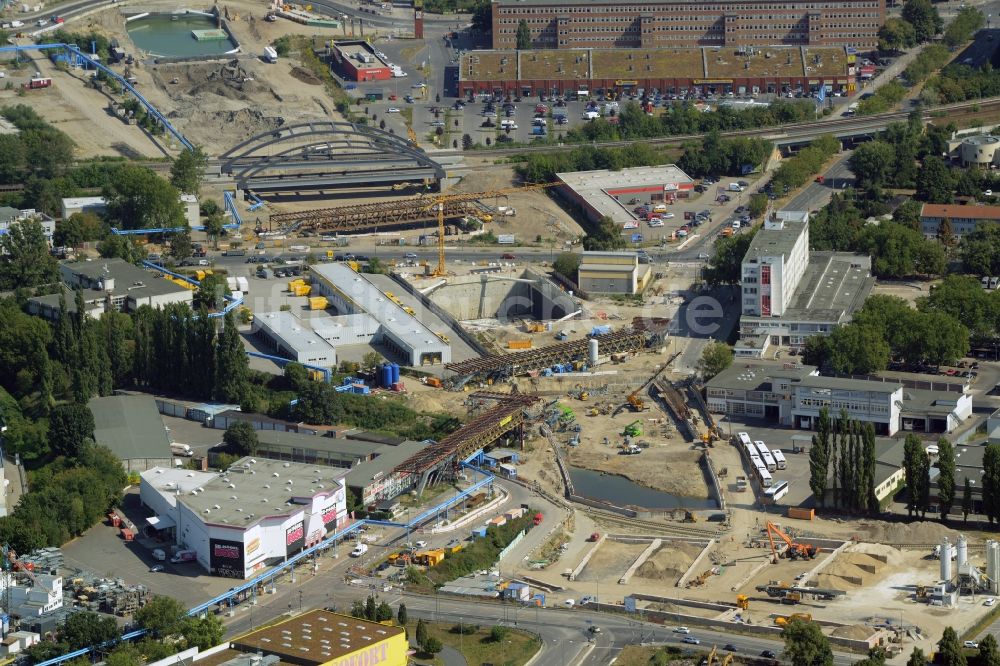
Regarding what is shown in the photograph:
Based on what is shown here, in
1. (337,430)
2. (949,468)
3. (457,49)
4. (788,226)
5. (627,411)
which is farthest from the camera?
(457,49)

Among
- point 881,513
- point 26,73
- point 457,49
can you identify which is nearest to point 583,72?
point 457,49

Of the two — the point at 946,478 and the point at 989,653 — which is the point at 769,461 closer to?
the point at 946,478

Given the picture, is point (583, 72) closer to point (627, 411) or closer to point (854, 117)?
point (854, 117)

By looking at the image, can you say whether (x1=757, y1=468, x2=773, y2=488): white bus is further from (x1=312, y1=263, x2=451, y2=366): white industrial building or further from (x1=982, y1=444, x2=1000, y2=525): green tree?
(x1=312, y1=263, x2=451, y2=366): white industrial building

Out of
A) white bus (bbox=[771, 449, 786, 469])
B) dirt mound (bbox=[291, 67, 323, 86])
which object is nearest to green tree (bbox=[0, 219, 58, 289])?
white bus (bbox=[771, 449, 786, 469])

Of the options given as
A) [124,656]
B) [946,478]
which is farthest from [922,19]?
[124,656]

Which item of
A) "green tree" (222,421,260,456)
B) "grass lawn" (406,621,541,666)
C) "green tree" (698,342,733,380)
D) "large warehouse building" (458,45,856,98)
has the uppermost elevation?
"large warehouse building" (458,45,856,98)
